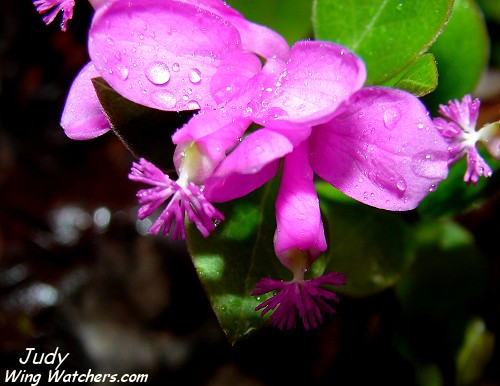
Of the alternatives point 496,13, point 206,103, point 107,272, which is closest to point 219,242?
point 206,103

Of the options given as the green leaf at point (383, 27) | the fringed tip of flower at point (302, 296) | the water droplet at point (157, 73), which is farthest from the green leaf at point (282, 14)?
the fringed tip of flower at point (302, 296)

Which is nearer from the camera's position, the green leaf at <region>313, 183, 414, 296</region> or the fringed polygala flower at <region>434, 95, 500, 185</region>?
the fringed polygala flower at <region>434, 95, 500, 185</region>

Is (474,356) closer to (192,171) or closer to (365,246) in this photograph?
(365,246)

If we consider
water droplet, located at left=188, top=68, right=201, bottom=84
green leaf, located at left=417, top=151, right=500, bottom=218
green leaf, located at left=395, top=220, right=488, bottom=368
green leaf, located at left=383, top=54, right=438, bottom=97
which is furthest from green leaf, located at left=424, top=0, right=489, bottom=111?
water droplet, located at left=188, top=68, right=201, bottom=84

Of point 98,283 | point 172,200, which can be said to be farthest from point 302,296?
point 98,283

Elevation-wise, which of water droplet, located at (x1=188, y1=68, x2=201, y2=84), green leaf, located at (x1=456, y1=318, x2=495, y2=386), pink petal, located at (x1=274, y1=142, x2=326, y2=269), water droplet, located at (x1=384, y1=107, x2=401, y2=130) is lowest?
green leaf, located at (x1=456, y1=318, x2=495, y2=386)

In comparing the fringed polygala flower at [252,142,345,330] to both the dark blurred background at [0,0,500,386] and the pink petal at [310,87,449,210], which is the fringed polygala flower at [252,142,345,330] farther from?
the dark blurred background at [0,0,500,386]
